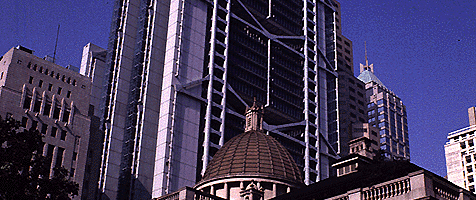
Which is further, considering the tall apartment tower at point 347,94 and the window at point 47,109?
the tall apartment tower at point 347,94

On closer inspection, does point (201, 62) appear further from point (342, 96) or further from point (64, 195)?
point (64, 195)

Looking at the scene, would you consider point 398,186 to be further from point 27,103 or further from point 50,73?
point 50,73

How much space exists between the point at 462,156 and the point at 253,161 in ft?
218

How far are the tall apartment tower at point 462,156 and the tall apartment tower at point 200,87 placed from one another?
23.0 m

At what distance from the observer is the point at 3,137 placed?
32.5 metres

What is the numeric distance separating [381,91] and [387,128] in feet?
40.7

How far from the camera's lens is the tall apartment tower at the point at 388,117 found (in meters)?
182

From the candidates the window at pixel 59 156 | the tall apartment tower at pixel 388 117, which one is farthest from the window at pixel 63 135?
the tall apartment tower at pixel 388 117

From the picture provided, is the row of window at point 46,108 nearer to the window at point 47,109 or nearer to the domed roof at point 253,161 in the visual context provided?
the window at point 47,109

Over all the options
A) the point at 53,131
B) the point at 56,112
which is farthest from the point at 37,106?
the point at 53,131

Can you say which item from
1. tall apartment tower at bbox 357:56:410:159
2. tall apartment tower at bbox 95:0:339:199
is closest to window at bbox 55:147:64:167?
tall apartment tower at bbox 95:0:339:199

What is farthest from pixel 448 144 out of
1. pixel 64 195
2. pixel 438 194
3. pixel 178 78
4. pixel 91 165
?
pixel 64 195

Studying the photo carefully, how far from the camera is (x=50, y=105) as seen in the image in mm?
102125

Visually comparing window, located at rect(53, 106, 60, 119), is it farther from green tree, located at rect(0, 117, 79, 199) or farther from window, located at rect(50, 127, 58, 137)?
green tree, located at rect(0, 117, 79, 199)
